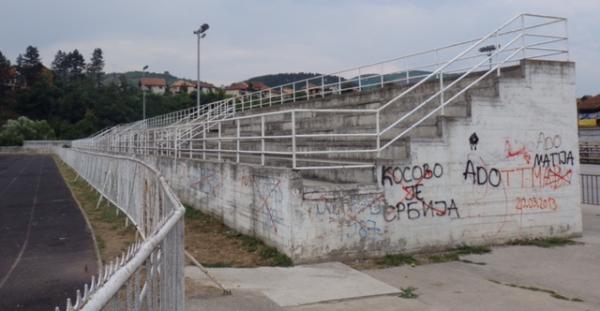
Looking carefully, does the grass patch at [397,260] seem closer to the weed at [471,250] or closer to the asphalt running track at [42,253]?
the weed at [471,250]

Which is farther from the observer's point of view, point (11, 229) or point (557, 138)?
point (11, 229)

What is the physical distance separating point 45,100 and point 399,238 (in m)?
117

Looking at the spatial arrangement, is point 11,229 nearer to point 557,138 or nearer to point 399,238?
point 399,238

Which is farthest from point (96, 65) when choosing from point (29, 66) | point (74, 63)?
point (29, 66)

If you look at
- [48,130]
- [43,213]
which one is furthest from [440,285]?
[48,130]

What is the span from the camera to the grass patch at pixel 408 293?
6.33 metres

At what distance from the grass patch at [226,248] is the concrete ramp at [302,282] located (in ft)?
1.48

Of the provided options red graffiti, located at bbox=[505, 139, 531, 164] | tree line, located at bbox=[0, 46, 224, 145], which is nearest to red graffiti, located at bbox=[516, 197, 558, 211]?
red graffiti, located at bbox=[505, 139, 531, 164]

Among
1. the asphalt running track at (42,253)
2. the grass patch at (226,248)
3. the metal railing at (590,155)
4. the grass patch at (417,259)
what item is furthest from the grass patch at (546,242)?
the metal railing at (590,155)

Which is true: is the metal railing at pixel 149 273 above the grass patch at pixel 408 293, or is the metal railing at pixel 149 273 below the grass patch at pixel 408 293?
above

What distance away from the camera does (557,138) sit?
10.3 meters

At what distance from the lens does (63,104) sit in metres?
107

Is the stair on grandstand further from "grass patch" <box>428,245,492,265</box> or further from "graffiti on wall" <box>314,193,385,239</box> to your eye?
"grass patch" <box>428,245,492,265</box>

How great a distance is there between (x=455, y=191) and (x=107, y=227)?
Answer: 805 cm
